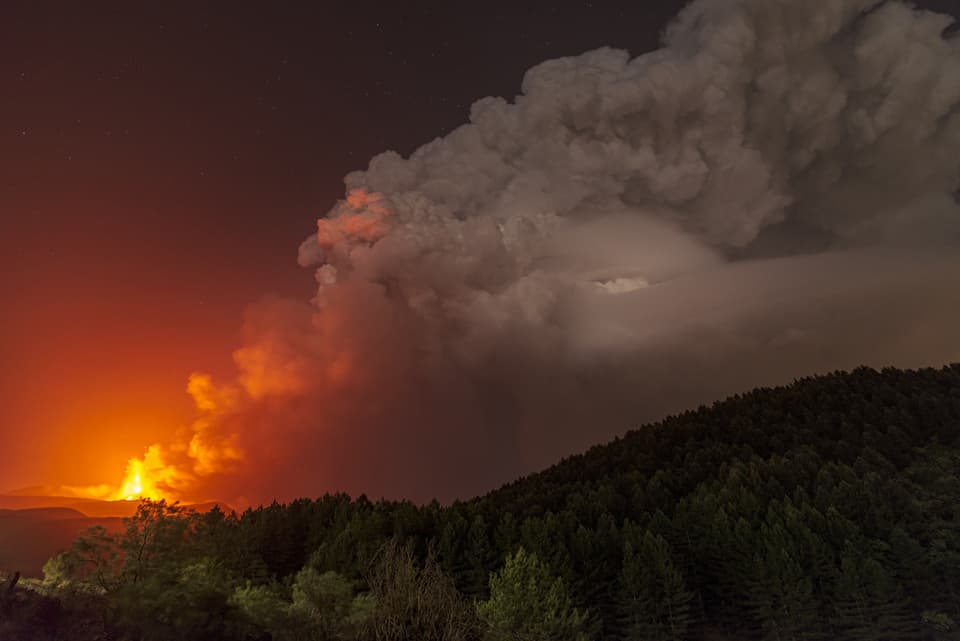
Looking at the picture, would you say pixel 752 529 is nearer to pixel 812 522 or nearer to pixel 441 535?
pixel 812 522

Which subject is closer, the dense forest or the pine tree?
the dense forest

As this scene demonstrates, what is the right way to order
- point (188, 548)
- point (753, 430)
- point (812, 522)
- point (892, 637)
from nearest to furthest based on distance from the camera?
point (188, 548) → point (892, 637) → point (812, 522) → point (753, 430)

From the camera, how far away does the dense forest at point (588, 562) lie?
54.4 meters

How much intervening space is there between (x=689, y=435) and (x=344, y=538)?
13028 centimetres

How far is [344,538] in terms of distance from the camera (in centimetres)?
9988

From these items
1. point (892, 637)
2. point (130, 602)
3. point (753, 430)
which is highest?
point (753, 430)

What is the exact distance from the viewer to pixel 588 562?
9569cm

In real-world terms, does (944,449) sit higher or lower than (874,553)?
higher

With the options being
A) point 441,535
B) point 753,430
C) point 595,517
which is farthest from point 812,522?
point 753,430

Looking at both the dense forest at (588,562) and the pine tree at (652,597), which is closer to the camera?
the dense forest at (588,562)

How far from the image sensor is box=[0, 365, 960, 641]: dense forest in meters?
54.4

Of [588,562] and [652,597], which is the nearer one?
[652,597]

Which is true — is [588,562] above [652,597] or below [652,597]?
above

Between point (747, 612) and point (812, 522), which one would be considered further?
point (812, 522)
